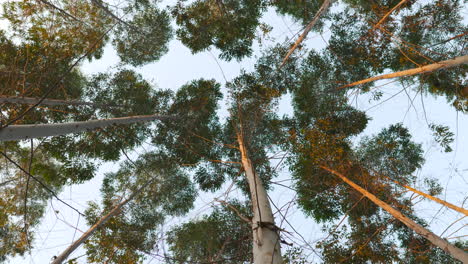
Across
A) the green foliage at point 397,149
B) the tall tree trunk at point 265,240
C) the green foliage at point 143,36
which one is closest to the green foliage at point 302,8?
the green foliage at point 143,36

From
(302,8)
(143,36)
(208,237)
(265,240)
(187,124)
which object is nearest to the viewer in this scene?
(265,240)

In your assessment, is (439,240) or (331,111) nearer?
(439,240)

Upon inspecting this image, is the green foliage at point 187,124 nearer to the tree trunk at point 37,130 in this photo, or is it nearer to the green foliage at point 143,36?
the green foliage at point 143,36

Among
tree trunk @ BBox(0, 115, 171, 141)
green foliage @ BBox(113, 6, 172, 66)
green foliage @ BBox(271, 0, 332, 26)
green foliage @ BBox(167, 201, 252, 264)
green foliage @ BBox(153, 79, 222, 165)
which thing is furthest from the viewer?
green foliage @ BBox(271, 0, 332, 26)

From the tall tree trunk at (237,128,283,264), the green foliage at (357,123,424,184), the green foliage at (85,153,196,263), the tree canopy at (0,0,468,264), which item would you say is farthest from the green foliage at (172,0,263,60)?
the tall tree trunk at (237,128,283,264)

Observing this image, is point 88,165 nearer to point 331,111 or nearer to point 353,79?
point 331,111

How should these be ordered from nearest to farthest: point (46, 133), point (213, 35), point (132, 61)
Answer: point (46, 133) → point (213, 35) → point (132, 61)

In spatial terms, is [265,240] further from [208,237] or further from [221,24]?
[221,24]

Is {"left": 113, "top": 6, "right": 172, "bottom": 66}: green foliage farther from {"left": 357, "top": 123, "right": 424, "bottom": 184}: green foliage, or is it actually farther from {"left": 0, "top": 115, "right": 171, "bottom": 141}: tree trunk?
{"left": 357, "top": 123, "right": 424, "bottom": 184}: green foliage

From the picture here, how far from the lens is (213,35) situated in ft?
29.6

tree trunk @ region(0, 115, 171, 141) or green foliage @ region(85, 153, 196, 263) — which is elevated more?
green foliage @ region(85, 153, 196, 263)

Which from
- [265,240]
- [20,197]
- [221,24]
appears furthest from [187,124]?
[265,240]

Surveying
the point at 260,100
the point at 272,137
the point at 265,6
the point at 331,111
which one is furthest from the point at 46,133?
the point at 265,6

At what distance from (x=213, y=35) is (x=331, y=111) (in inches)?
202
